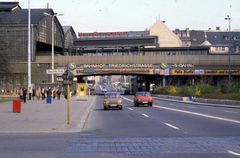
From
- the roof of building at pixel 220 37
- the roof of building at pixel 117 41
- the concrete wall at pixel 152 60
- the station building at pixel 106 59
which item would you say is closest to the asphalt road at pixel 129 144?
the station building at pixel 106 59

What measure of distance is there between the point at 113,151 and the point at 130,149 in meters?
0.53

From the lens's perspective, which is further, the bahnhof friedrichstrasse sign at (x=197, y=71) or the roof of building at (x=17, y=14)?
the bahnhof friedrichstrasse sign at (x=197, y=71)

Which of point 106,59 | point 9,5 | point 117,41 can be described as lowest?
point 106,59

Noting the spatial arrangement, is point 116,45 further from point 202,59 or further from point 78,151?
point 78,151

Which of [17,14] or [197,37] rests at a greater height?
[197,37]

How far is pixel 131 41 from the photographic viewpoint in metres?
84.5

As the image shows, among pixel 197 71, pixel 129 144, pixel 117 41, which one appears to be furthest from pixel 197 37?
pixel 129 144

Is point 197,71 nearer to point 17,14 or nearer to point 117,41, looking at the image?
point 117,41

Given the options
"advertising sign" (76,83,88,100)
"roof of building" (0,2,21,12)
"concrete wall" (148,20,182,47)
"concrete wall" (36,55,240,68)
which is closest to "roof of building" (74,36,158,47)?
"concrete wall" (36,55,240,68)

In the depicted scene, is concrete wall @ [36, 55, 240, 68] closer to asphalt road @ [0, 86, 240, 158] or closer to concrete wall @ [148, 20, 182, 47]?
concrete wall @ [148, 20, 182, 47]

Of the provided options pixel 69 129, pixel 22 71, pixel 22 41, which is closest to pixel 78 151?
pixel 69 129

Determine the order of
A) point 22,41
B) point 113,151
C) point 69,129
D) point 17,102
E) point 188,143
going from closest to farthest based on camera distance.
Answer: point 113,151 → point 188,143 → point 69,129 → point 17,102 → point 22,41

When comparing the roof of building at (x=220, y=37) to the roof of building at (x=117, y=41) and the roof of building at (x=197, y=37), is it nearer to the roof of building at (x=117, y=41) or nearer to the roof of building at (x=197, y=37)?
the roof of building at (x=197, y=37)

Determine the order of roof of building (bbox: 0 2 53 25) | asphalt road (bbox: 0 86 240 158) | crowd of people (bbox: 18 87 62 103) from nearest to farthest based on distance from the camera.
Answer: asphalt road (bbox: 0 86 240 158), crowd of people (bbox: 18 87 62 103), roof of building (bbox: 0 2 53 25)
